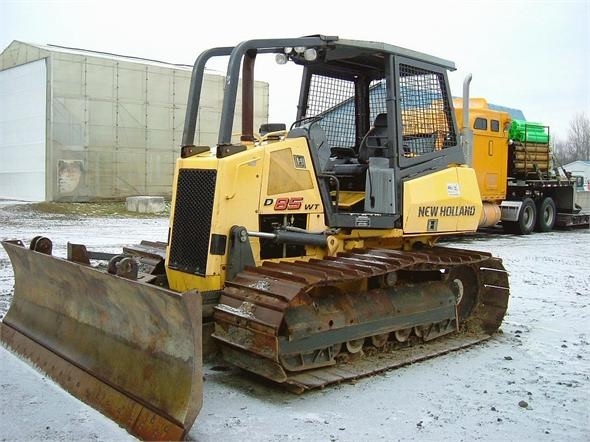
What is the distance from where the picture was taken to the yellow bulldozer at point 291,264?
4.51 m

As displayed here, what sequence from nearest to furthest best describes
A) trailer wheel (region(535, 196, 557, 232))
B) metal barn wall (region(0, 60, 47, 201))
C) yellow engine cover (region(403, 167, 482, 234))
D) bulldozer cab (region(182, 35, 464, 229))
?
bulldozer cab (region(182, 35, 464, 229)) → yellow engine cover (region(403, 167, 482, 234)) → trailer wheel (region(535, 196, 557, 232)) → metal barn wall (region(0, 60, 47, 201))

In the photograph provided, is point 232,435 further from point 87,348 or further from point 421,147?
point 421,147

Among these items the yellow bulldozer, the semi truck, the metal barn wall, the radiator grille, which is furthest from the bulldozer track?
the metal barn wall

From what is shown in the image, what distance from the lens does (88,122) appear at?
24812mm

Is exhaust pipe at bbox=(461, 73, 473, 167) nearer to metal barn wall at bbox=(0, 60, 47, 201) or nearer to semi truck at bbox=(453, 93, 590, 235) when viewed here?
semi truck at bbox=(453, 93, 590, 235)

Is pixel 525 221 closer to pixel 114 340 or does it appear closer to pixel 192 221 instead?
pixel 192 221

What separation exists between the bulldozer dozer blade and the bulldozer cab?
1396 millimetres

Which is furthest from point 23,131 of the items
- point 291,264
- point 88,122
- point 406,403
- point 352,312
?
point 406,403

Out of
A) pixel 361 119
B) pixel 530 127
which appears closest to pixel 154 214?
pixel 530 127

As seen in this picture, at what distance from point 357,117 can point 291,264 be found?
2301 millimetres

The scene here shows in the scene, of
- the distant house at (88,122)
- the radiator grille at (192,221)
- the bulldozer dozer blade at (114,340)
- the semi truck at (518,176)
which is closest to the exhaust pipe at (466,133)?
the radiator grille at (192,221)

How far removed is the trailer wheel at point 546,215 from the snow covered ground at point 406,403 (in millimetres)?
13002

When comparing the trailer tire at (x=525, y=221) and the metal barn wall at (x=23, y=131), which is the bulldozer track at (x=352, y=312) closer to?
the trailer tire at (x=525, y=221)

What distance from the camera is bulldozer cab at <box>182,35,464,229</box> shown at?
17.8 feet
